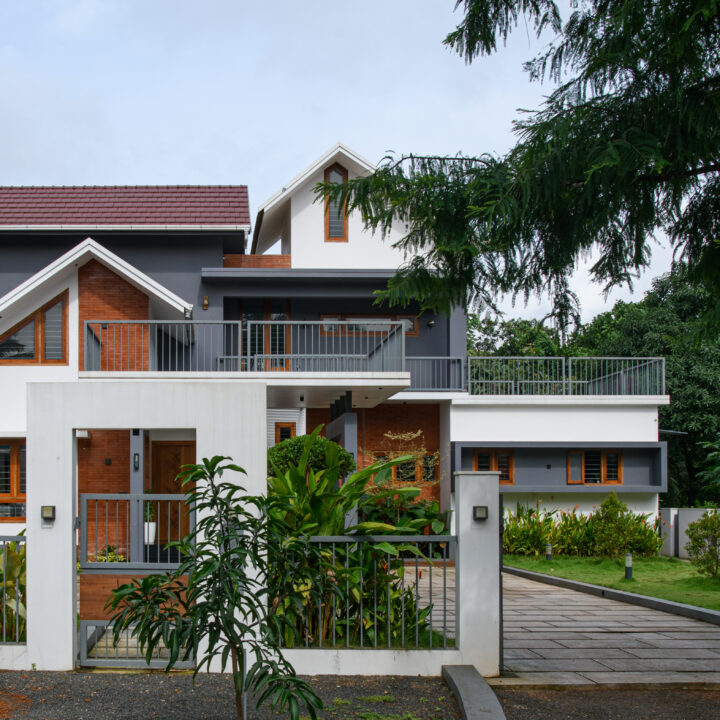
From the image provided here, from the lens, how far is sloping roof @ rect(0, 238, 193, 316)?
1930cm

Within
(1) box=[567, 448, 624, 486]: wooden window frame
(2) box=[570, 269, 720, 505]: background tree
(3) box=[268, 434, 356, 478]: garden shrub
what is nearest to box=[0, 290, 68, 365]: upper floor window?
(3) box=[268, 434, 356, 478]: garden shrub

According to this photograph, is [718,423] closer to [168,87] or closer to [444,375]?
[444,375]

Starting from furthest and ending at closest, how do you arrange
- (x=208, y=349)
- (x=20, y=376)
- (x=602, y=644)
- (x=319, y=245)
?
(x=319, y=245) < (x=208, y=349) < (x=20, y=376) < (x=602, y=644)

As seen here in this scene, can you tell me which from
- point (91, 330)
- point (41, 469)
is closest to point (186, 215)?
point (91, 330)

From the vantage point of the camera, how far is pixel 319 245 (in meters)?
25.3

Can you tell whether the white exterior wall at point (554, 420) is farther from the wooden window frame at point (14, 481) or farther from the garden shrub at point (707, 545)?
the wooden window frame at point (14, 481)

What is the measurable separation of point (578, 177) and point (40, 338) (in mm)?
15913

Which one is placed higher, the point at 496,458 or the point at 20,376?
the point at 20,376

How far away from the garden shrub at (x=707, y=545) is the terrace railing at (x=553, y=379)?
25.5ft

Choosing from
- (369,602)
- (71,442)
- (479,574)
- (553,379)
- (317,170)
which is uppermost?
(317,170)

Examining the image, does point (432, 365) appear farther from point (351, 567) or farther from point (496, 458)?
point (351, 567)

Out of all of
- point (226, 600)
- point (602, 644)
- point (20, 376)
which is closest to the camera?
point (226, 600)

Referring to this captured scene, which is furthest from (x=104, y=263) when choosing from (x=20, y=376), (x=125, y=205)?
(x=125, y=205)

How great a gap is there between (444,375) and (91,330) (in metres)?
10.4
